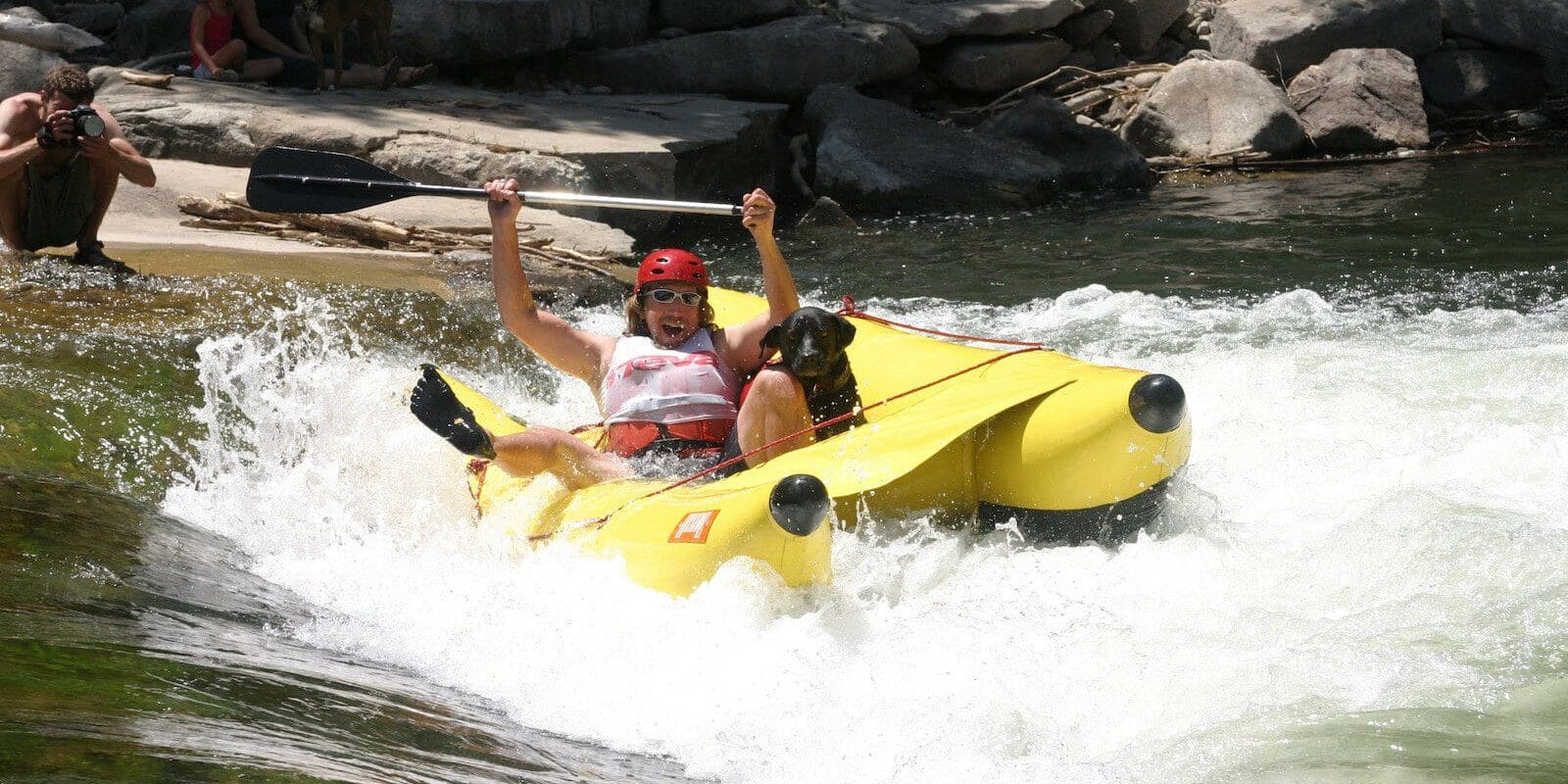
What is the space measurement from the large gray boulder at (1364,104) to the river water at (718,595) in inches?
186

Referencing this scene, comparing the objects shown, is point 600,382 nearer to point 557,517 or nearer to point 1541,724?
point 557,517

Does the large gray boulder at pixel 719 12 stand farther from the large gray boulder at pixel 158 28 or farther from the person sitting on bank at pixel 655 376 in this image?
the person sitting on bank at pixel 655 376

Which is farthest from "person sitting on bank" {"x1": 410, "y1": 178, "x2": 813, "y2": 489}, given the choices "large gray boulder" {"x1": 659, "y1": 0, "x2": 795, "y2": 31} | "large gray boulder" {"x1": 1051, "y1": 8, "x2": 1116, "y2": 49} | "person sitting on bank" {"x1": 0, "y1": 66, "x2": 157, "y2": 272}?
"large gray boulder" {"x1": 1051, "y1": 8, "x2": 1116, "y2": 49}

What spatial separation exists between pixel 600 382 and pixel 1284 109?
25.0 ft

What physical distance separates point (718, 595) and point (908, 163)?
260 inches

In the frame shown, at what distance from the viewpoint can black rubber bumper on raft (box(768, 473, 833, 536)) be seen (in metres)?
3.13

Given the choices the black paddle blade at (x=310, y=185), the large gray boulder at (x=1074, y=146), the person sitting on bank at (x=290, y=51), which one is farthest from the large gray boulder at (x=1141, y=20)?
the black paddle blade at (x=310, y=185)

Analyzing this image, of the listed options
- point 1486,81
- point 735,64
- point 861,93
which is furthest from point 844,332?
point 1486,81

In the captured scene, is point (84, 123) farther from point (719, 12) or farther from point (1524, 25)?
point (1524, 25)

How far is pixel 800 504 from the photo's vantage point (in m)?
3.12

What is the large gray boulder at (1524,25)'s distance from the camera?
11141 millimetres

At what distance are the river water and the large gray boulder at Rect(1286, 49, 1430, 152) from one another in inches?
186

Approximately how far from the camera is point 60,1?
11078 mm

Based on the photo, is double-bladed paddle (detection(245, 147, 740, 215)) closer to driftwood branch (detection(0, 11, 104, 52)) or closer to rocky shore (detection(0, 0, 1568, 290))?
rocky shore (detection(0, 0, 1568, 290))
